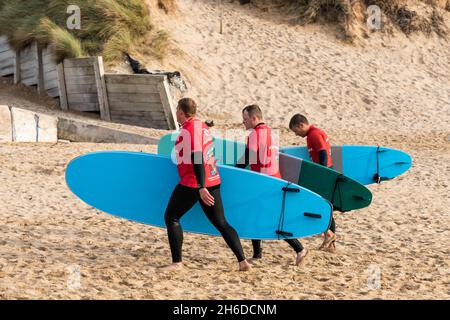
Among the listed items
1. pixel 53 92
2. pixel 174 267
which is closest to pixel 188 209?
pixel 174 267

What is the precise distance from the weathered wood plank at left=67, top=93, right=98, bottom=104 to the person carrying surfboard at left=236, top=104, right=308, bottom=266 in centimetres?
810

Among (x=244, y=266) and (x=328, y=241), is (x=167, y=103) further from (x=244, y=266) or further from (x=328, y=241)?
(x=244, y=266)

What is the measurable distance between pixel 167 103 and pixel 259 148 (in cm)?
734

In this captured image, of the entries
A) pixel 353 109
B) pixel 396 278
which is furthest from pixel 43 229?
pixel 353 109

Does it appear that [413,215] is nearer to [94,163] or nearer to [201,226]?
[201,226]

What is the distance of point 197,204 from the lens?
5.65 meters

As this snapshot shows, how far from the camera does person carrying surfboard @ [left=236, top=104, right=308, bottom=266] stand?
17.5 ft

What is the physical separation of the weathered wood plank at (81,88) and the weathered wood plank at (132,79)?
A: 0.36 m

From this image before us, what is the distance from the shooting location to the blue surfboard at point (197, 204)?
17.8 ft

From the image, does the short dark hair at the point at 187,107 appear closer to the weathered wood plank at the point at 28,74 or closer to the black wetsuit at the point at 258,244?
the black wetsuit at the point at 258,244
